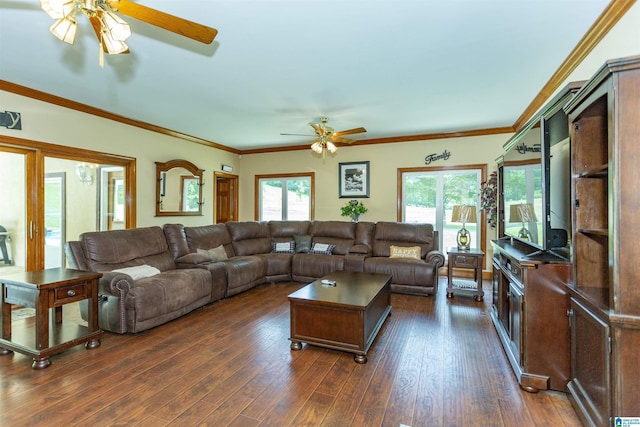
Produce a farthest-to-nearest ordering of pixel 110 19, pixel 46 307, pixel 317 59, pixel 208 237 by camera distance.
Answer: pixel 208 237 → pixel 317 59 → pixel 46 307 → pixel 110 19

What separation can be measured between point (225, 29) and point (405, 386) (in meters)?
3.08

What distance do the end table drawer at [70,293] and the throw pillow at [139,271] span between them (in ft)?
1.99

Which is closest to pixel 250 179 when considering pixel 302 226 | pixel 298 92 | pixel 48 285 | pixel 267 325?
pixel 302 226

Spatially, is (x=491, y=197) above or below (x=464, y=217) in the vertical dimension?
above

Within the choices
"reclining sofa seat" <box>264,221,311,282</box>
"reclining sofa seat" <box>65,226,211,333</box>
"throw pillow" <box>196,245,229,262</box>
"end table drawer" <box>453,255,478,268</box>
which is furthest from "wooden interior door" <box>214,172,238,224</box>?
"end table drawer" <box>453,255,478,268</box>

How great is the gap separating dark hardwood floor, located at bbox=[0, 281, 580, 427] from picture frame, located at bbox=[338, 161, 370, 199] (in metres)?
3.77

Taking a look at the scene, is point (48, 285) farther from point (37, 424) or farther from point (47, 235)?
point (47, 235)

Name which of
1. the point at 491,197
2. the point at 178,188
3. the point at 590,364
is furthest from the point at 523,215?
the point at 178,188

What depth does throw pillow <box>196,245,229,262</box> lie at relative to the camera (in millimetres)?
4562

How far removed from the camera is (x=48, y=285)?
8.00 feet

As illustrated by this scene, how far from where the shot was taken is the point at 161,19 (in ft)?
5.61

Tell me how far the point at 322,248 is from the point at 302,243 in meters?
0.44

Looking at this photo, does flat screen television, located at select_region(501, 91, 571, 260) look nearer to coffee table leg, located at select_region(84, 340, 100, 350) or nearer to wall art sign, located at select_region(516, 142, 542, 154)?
wall art sign, located at select_region(516, 142, 542, 154)

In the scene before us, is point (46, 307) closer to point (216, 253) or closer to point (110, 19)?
point (110, 19)
